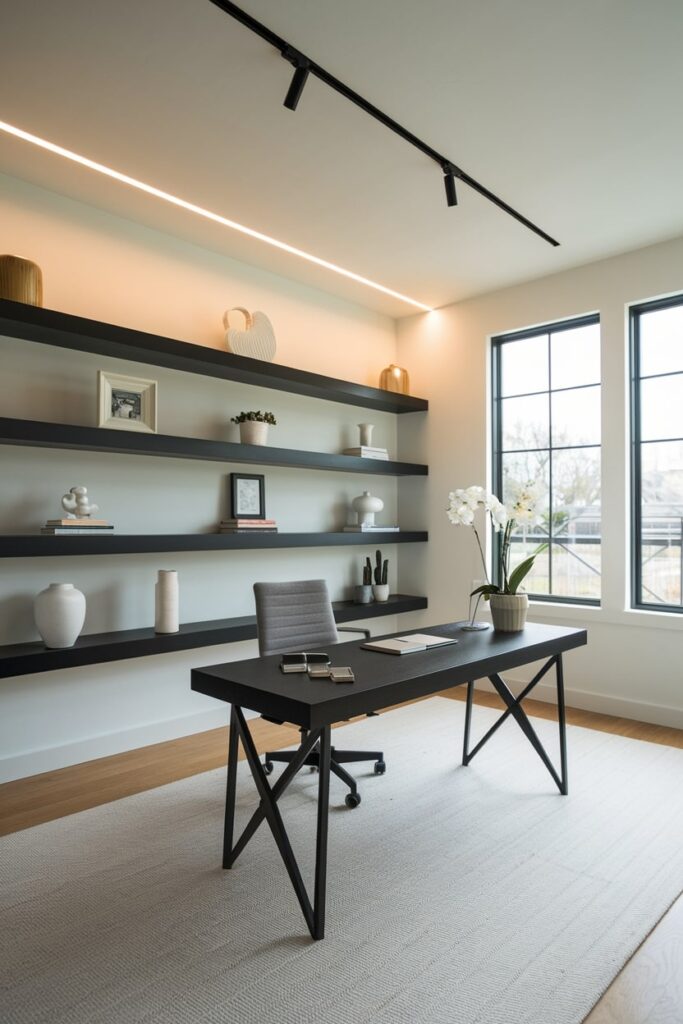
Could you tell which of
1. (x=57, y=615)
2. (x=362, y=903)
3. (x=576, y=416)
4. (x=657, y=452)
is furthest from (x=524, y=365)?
(x=362, y=903)

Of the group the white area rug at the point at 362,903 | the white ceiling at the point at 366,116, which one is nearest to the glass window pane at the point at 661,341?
the white ceiling at the point at 366,116

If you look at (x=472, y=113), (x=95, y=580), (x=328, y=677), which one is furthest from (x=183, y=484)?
(x=472, y=113)

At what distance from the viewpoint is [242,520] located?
4.00 m

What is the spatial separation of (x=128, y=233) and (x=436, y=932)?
3614 millimetres

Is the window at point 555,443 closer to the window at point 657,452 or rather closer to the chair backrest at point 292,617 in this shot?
the window at point 657,452

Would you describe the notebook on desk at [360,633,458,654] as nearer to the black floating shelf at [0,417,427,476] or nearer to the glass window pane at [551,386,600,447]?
the black floating shelf at [0,417,427,476]

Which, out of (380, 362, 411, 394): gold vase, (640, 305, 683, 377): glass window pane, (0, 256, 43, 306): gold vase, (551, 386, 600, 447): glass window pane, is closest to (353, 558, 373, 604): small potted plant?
(380, 362, 411, 394): gold vase

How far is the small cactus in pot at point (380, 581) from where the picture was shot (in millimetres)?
4889

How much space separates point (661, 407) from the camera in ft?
13.7

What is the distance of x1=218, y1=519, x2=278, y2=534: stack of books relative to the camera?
13.0 feet

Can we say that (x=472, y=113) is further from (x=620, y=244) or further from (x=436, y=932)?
(x=436, y=932)

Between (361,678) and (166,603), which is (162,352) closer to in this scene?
(166,603)

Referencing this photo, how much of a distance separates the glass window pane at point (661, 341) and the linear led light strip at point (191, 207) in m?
1.68

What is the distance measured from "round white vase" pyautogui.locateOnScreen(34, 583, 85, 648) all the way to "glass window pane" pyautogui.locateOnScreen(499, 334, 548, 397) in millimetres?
3382
